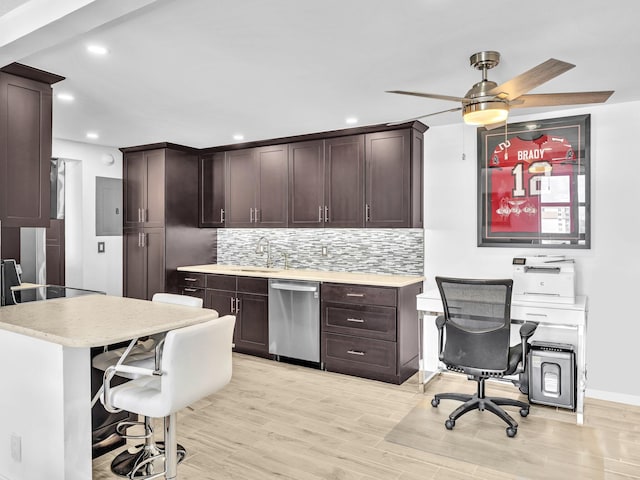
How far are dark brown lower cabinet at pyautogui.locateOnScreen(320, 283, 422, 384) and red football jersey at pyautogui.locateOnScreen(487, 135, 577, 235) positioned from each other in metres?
1.07

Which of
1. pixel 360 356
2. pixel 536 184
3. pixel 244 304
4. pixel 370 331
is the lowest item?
pixel 360 356

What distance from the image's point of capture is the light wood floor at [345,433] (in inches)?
101

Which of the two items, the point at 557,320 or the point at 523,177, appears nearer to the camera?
the point at 557,320

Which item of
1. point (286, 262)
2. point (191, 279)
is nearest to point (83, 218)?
point (191, 279)

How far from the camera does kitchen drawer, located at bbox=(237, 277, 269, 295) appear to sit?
4742mm

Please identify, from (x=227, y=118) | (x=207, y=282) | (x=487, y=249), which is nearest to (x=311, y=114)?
(x=227, y=118)

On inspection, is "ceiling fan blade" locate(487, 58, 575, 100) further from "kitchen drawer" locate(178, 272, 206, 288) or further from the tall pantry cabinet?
the tall pantry cabinet

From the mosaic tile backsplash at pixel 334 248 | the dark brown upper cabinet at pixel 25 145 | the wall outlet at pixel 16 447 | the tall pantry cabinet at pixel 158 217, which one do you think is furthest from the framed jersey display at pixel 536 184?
the wall outlet at pixel 16 447

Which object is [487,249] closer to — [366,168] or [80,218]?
[366,168]

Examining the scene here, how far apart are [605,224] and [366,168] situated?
2155 millimetres

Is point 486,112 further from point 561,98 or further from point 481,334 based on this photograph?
point 481,334

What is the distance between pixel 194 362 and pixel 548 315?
2.67 metres

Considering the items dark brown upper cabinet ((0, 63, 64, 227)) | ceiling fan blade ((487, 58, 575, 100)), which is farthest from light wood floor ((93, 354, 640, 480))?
ceiling fan blade ((487, 58, 575, 100))

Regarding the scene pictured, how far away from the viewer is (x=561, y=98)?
2.37 metres
